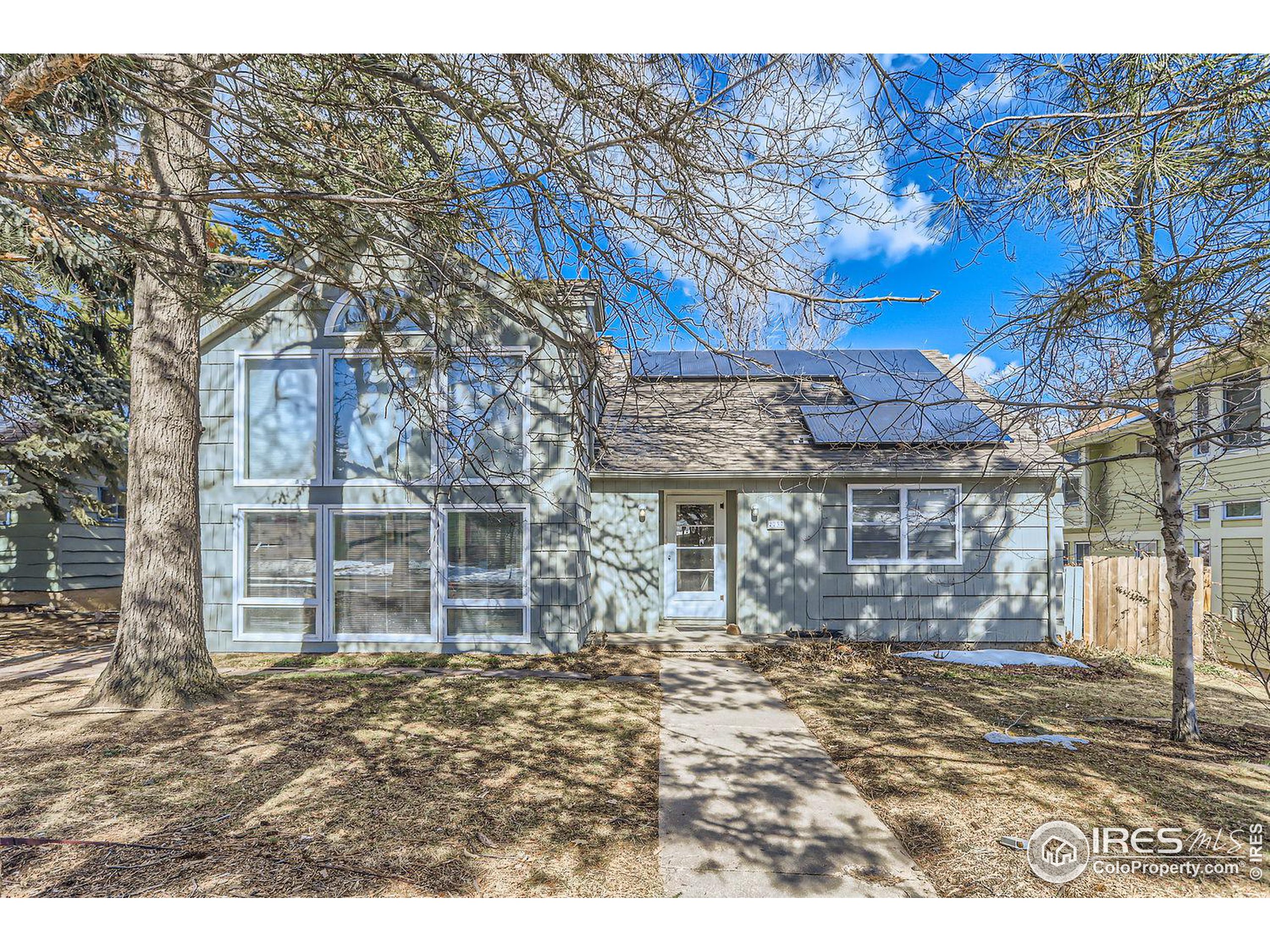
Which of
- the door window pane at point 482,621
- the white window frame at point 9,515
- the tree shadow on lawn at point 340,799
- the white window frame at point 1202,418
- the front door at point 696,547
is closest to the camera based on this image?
the tree shadow on lawn at point 340,799

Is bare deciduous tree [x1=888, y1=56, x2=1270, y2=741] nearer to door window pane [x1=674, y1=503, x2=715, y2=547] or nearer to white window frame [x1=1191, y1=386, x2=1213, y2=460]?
white window frame [x1=1191, y1=386, x2=1213, y2=460]

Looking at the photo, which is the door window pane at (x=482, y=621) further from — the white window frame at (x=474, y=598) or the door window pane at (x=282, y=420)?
the door window pane at (x=282, y=420)

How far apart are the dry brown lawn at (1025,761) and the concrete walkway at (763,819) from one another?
167 mm

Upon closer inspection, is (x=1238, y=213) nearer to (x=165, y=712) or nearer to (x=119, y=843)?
(x=119, y=843)

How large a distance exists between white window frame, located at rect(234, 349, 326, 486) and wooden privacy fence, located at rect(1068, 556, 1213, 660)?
36.3 ft

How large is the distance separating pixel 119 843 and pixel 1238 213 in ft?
22.0

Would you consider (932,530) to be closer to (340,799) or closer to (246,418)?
(340,799)

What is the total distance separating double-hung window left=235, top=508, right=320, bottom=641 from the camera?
7832 mm

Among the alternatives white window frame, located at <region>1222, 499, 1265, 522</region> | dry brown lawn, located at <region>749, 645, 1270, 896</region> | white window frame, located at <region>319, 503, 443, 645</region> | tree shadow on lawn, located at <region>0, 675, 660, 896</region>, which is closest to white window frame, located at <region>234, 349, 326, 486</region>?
white window frame, located at <region>319, 503, 443, 645</region>

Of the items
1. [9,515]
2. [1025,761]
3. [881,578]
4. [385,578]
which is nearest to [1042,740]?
[1025,761]

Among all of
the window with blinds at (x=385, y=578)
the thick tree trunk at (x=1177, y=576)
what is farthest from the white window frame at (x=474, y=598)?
the thick tree trunk at (x=1177, y=576)

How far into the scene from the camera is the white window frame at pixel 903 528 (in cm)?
886

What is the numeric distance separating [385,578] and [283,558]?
4.59ft

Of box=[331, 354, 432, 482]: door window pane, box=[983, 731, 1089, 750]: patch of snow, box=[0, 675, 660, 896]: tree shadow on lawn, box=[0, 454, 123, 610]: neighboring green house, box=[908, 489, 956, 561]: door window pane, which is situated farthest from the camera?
box=[0, 454, 123, 610]: neighboring green house
